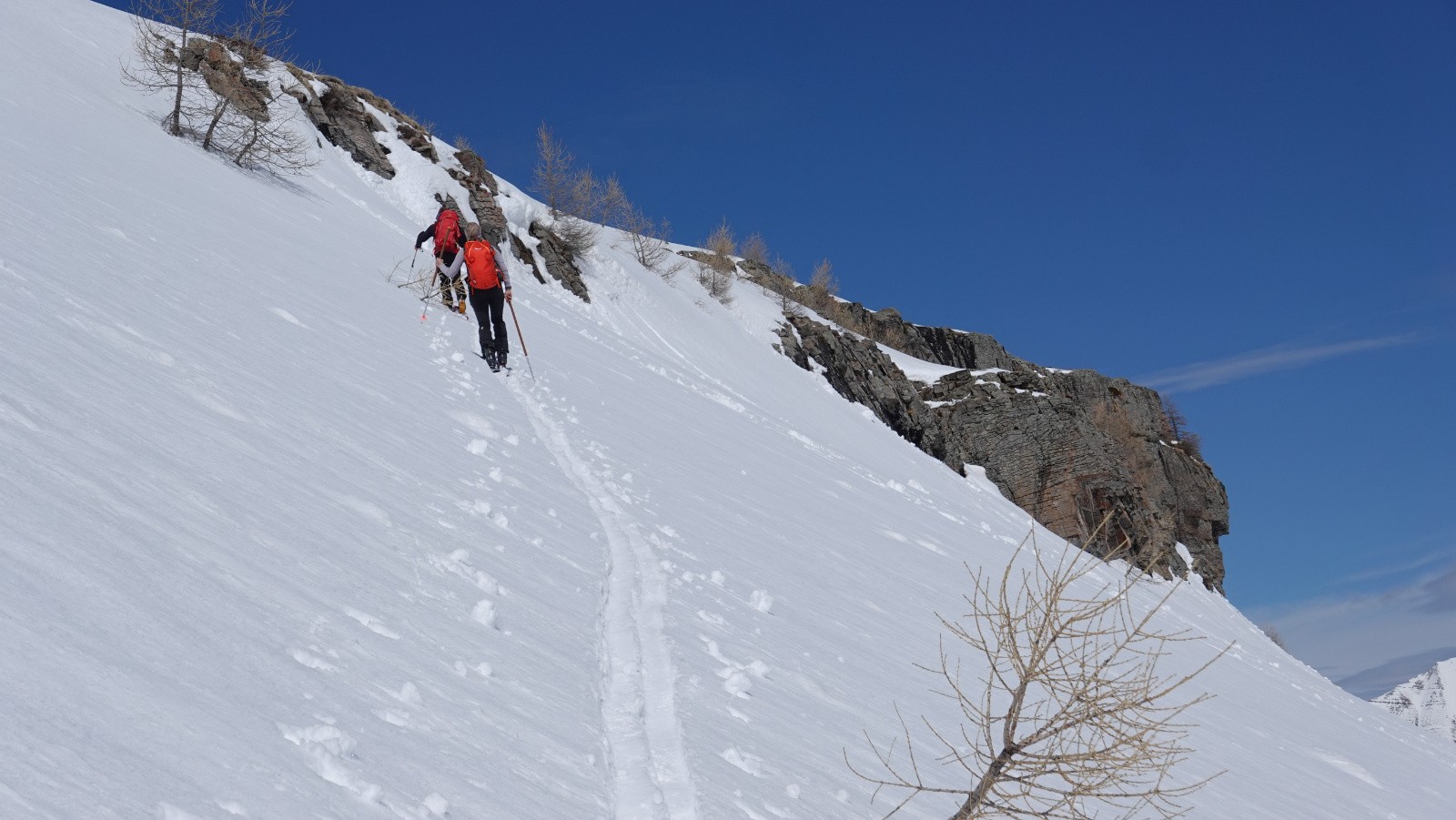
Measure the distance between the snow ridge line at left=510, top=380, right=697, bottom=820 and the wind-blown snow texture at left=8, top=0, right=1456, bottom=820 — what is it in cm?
2

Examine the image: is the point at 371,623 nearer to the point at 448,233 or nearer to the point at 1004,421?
the point at 448,233

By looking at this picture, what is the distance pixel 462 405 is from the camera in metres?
8.84

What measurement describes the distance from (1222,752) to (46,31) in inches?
876

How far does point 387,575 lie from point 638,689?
1.18 meters

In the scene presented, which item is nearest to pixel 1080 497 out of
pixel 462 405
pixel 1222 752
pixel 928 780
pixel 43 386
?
pixel 1222 752

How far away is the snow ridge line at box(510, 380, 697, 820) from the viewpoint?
3342mm

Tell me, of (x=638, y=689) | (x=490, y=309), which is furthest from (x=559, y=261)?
(x=638, y=689)

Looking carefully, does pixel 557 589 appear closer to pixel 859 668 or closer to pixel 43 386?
pixel 859 668

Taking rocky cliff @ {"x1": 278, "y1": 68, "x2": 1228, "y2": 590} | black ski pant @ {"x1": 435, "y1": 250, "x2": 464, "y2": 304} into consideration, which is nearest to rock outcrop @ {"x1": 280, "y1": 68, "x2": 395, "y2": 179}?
rocky cliff @ {"x1": 278, "y1": 68, "x2": 1228, "y2": 590}

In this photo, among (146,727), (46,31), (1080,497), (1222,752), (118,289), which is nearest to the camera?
(146,727)

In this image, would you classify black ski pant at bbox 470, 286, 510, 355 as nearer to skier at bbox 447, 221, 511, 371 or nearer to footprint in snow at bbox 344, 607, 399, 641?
skier at bbox 447, 221, 511, 371

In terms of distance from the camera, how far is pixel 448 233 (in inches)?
551

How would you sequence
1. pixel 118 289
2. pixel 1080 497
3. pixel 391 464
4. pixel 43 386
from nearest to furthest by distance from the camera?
pixel 43 386 → pixel 391 464 → pixel 118 289 → pixel 1080 497

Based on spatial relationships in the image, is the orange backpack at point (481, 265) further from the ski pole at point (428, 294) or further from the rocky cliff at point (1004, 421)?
the rocky cliff at point (1004, 421)
